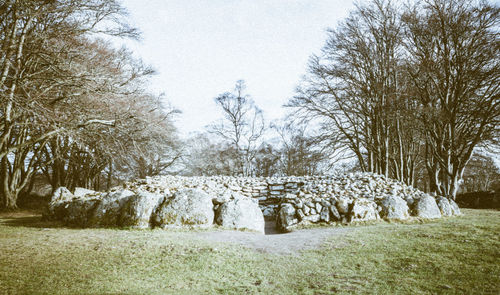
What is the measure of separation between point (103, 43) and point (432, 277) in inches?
638

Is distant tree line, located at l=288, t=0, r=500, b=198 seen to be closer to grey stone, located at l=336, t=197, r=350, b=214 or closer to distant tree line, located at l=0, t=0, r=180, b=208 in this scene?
grey stone, located at l=336, t=197, r=350, b=214

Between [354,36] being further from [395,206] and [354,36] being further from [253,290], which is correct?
[253,290]

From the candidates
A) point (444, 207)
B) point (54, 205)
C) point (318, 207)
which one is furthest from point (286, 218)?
A: point (54, 205)

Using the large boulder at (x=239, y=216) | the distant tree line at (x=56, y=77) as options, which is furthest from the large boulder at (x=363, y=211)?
the distant tree line at (x=56, y=77)

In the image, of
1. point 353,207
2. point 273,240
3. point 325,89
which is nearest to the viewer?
point 273,240

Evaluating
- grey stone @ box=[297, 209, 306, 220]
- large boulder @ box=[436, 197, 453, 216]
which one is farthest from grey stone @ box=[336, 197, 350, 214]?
large boulder @ box=[436, 197, 453, 216]

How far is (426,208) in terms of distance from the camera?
361 inches

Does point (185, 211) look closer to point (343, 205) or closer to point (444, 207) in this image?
point (343, 205)

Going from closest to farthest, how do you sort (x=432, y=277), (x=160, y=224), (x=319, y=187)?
1. (x=432, y=277)
2. (x=160, y=224)
3. (x=319, y=187)

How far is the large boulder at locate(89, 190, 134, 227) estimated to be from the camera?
7.78 metres

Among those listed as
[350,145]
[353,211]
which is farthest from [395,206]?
[350,145]

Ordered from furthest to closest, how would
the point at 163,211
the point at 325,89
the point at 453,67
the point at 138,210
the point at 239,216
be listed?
the point at 325,89 < the point at 453,67 < the point at 239,216 < the point at 163,211 < the point at 138,210

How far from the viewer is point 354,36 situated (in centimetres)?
1480

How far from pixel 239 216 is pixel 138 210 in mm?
2876
